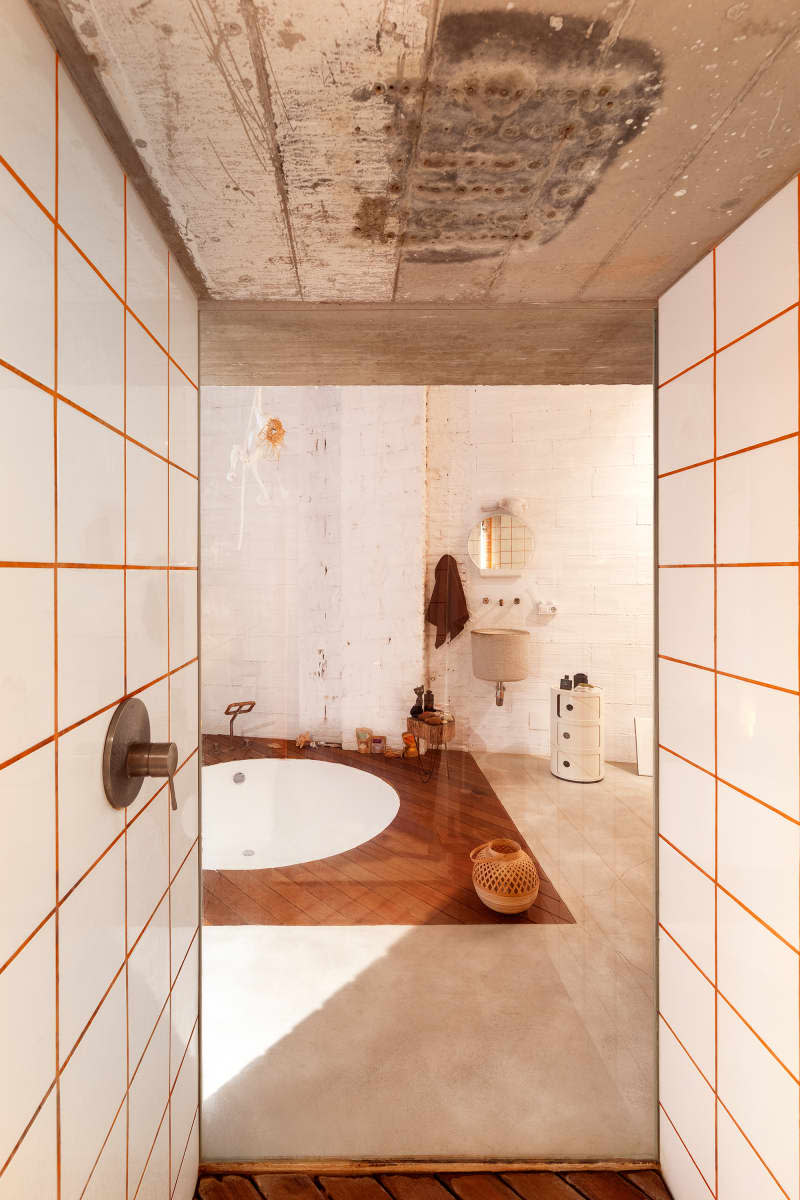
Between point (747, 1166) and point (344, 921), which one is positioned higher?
point (344, 921)

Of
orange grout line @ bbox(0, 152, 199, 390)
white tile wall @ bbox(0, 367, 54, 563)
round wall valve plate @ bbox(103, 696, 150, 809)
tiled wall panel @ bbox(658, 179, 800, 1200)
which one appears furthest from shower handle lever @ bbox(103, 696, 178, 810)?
tiled wall panel @ bbox(658, 179, 800, 1200)

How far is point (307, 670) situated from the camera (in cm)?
128

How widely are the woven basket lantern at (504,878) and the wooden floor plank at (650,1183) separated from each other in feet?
1.88

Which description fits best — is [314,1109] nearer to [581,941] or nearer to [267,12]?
[581,941]

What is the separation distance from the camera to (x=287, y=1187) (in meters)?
1.17

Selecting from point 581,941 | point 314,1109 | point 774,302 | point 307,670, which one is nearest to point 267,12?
point 774,302

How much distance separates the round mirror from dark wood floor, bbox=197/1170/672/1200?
124 cm

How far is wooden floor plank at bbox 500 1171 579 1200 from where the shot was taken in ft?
3.82

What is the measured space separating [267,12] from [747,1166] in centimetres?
166

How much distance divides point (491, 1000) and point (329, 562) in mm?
1012

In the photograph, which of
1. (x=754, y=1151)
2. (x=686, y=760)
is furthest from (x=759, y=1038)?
(x=686, y=760)

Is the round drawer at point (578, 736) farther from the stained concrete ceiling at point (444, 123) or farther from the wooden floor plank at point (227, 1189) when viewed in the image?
the wooden floor plank at point (227, 1189)

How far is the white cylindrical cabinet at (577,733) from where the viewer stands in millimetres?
1248

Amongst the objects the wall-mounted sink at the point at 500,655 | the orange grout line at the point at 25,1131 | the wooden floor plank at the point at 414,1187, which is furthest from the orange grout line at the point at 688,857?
the orange grout line at the point at 25,1131
